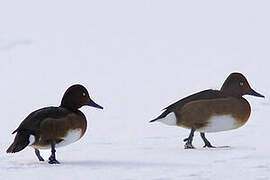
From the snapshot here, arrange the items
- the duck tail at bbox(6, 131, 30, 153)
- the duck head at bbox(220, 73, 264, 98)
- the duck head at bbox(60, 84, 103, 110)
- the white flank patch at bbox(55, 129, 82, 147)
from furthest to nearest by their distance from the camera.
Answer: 1. the duck head at bbox(220, 73, 264, 98)
2. the duck head at bbox(60, 84, 103, 110)
3. the white flank patch at bbox(55, 129, 82, 147)
4. the duck tail at bbox(6, 131, 30, 153)

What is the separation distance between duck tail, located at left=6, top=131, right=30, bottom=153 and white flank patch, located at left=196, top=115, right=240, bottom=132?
2266 mm

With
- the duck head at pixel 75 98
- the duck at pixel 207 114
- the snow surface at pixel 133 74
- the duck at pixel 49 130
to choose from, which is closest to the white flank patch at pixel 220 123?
the duck at pixel 207 114

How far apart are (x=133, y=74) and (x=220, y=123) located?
7084mm

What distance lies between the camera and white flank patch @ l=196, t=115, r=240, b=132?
918 cm

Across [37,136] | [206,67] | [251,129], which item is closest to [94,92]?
[206,67]

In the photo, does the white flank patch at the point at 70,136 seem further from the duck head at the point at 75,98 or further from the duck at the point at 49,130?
the duck head at the point at 75,98

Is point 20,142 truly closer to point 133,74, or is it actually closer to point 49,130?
point 49,130

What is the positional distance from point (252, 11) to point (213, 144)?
13197 millimetres

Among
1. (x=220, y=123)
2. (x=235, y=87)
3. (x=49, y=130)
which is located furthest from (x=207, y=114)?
(x=49, y=130)

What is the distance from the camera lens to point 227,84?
31.8 ft

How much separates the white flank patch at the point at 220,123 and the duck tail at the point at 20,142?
2.27 metres

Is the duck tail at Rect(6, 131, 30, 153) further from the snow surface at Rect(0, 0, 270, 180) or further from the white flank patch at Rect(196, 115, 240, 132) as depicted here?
the white flank patch at Rect(196, 115, 240, 132)

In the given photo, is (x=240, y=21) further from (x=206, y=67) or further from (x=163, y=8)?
(x=206, y=67)

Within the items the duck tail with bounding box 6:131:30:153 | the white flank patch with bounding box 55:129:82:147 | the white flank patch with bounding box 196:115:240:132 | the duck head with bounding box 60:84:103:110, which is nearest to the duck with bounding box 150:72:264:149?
the white flank patch with bounding box 196:115:240:132
